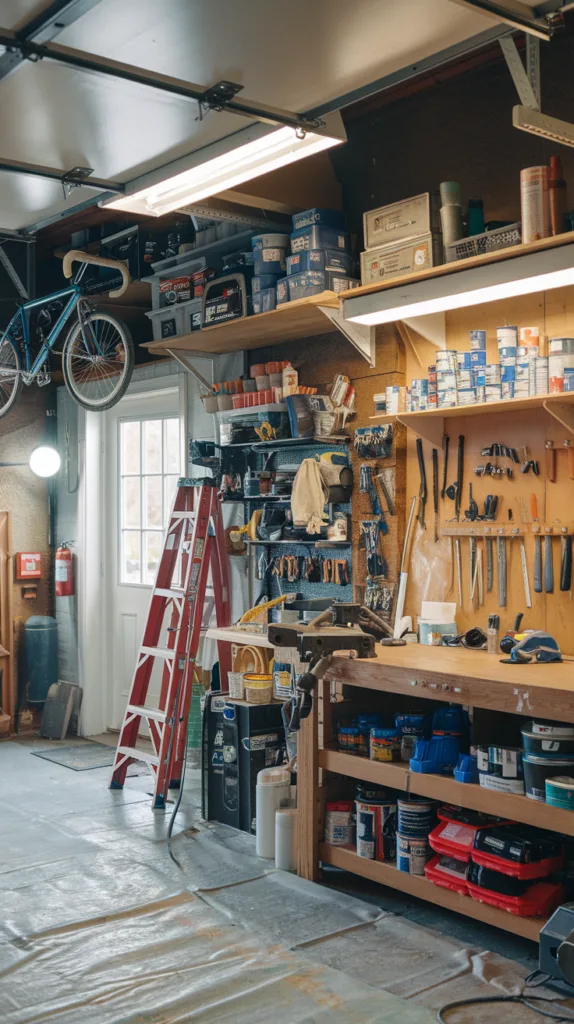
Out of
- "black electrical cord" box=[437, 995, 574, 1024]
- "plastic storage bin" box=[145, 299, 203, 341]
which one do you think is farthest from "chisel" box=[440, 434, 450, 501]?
"black electrical cord" box=[437, 995, 574, 1024]

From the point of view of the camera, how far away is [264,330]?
5.20m

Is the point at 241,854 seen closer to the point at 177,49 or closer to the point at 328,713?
the point at 328,713

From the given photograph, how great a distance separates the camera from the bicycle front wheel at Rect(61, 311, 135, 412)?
5.75m

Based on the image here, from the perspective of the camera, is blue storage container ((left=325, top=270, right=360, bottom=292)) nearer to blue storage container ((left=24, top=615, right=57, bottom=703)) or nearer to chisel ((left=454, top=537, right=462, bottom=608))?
chisel ((left=454, top=537, right=462, bottom=608))

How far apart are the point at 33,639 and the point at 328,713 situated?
355 cm

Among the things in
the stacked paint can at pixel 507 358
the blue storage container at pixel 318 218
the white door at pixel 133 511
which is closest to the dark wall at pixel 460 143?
the blue storage container at pixel 318 218

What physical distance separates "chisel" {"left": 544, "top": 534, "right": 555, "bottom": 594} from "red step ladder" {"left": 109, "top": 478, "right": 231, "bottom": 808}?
199cm

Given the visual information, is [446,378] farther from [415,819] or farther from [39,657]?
[39,657]

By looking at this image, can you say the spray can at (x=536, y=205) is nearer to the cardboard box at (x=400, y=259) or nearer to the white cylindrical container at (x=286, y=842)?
the cardboard box at (x=400, y=259)

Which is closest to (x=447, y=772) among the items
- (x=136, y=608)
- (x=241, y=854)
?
(x=241, y=854)

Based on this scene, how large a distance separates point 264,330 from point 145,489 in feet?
6.55

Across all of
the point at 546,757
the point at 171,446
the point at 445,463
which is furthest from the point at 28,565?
the point at 546,757

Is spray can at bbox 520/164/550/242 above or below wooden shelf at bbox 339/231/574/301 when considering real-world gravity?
above

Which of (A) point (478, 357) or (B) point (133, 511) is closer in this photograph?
(A) point (478, 357)
